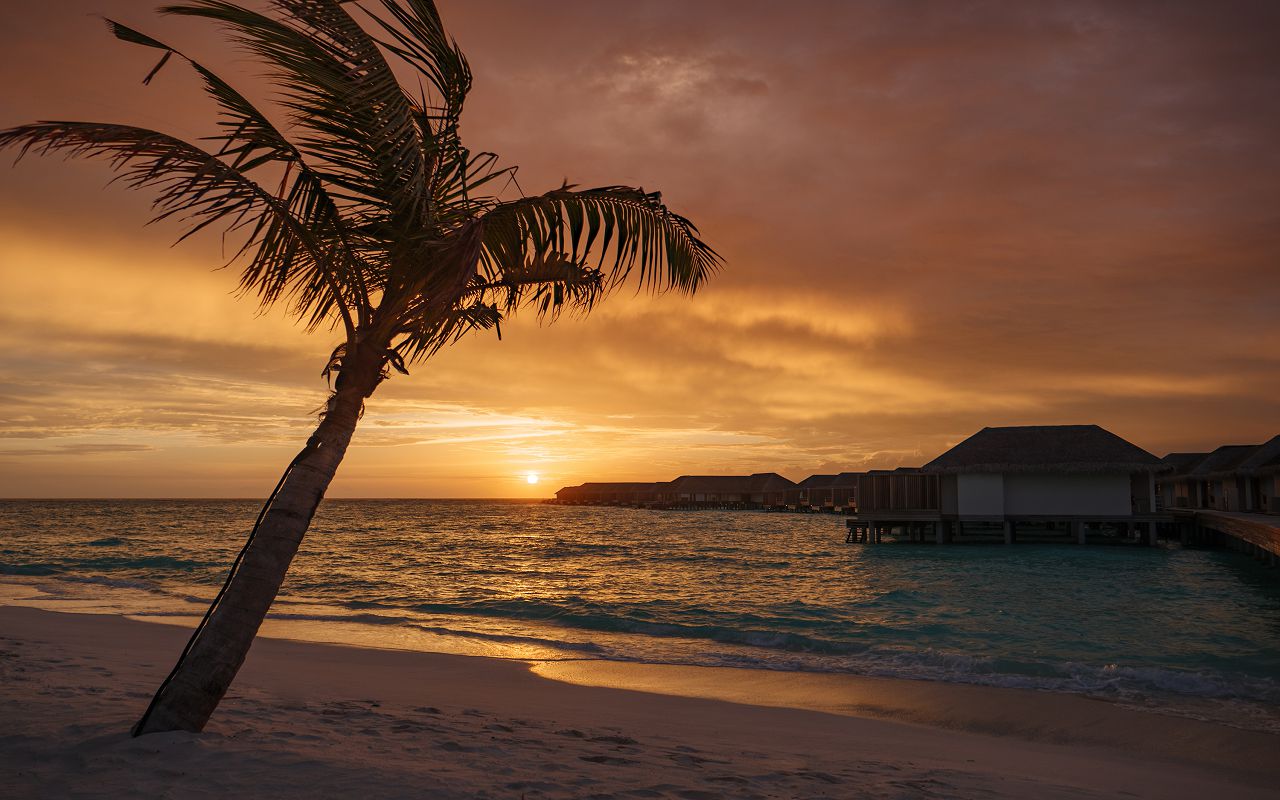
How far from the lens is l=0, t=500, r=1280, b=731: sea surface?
13328 mm

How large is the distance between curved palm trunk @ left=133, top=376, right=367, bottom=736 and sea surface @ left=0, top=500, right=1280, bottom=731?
910cm

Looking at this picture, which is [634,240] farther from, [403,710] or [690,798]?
[403,710]

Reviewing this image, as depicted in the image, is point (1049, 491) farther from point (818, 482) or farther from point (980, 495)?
point (818, 482)

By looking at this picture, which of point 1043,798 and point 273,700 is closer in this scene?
point 1043,798

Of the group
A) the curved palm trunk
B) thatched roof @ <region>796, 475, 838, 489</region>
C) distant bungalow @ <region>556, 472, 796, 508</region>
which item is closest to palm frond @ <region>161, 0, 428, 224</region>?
the curved palm trunk

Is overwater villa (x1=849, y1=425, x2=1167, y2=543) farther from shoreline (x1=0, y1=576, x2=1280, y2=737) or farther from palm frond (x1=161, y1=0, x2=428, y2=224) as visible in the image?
palm frond (x1=161, y1=0, x2=428, y2=224)

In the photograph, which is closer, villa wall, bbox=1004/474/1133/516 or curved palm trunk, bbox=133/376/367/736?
curved palm trunk, bbox=133/376/367/736

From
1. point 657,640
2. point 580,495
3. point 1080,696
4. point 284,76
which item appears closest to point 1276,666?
point 1080,696

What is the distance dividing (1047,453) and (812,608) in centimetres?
2517

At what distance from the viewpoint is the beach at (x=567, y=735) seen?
4.82 m

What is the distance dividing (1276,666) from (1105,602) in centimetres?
875

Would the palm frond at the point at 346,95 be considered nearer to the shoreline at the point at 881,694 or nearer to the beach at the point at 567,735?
the beach at the point at 567,735

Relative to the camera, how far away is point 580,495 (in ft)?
596

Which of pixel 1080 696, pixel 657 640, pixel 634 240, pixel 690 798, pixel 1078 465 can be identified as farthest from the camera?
pixel 1078 465
